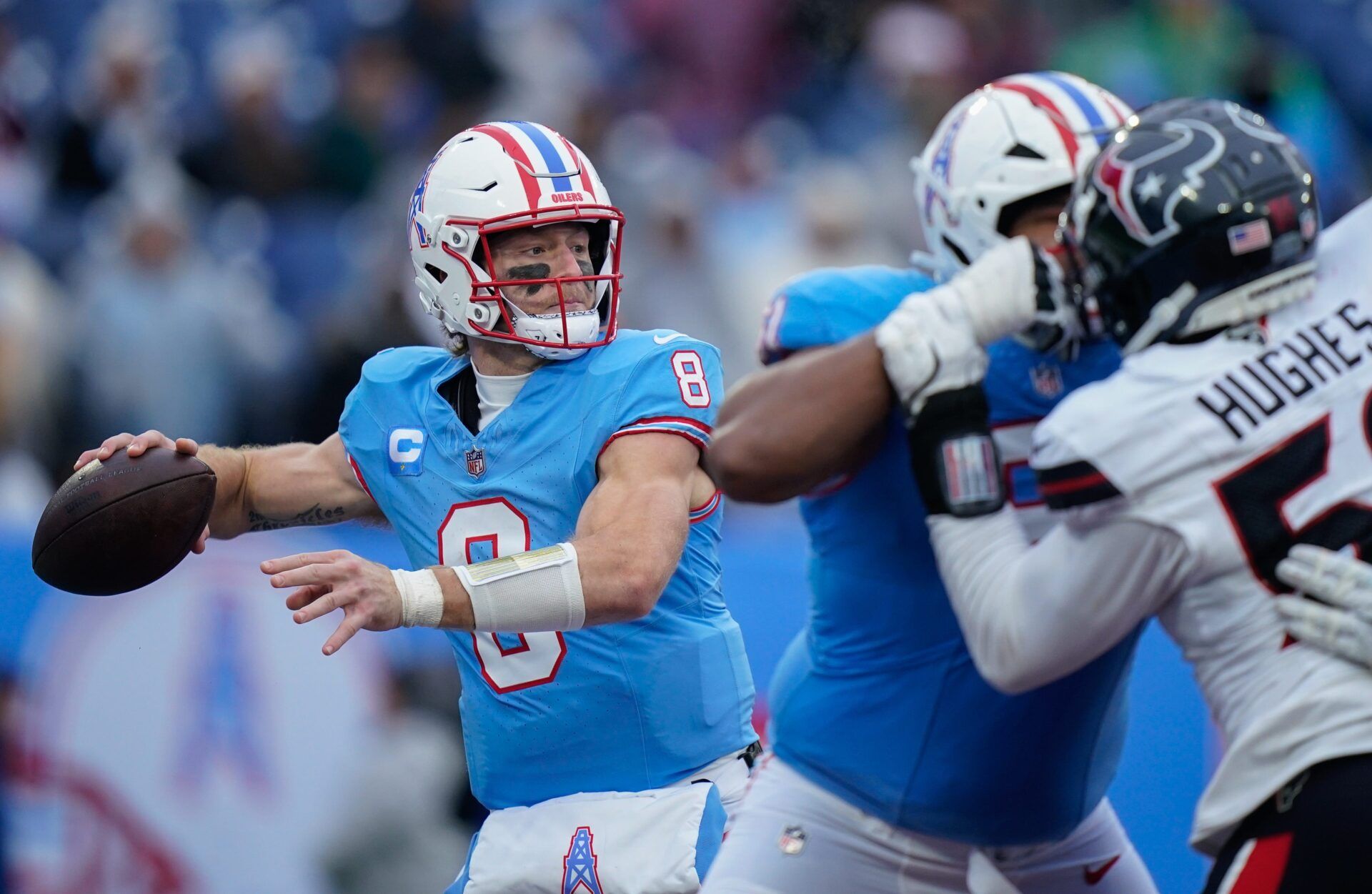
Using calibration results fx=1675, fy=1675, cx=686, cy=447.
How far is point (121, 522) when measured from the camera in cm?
314

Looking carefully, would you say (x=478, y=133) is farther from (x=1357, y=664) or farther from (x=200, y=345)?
(x=200, y=345)

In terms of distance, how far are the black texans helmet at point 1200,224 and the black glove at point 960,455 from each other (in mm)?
254

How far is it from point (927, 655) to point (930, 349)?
0.60 m

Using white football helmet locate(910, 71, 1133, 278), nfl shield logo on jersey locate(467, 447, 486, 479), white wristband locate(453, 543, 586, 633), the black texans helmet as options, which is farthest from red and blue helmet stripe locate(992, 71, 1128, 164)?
nfl shield logo on jersey locate(467, 447, 486, 479)

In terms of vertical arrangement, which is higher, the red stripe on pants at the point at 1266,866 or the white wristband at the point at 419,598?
the white wristband at the point at 419,598

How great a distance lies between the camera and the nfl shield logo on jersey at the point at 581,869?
10.4 ft

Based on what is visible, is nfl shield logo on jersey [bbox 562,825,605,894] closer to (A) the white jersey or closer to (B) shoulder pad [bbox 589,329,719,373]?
(B) shoulder pad [bbox 589,329,719,373]

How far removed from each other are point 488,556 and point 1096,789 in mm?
1221

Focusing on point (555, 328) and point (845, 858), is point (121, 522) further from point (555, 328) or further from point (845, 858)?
point (845, 858)

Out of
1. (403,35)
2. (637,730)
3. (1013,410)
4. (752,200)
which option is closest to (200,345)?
(403,35)

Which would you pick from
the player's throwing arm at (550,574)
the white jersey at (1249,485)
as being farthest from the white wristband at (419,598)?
the white jersey at (1249,485)

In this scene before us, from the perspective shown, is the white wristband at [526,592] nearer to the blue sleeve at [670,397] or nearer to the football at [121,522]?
the blue sleeve at [670,397]

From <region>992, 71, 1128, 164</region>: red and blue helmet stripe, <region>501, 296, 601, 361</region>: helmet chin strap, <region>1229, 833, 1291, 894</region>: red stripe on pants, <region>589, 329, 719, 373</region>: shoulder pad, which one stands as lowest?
<region>1229, 833, 1291, 894</region>: red stripe on pants

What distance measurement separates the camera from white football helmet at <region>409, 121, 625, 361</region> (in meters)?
3.40
